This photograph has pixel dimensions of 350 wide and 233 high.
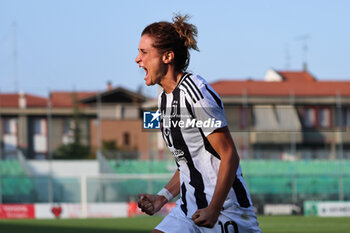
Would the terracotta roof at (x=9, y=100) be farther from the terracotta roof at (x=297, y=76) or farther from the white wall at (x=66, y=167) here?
the terracotta roof at (x=297, y=76)

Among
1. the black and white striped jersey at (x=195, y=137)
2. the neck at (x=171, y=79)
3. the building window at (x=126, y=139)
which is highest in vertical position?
the neck at (x=171, y=79)

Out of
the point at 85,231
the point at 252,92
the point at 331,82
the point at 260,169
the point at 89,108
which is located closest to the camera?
the point at 85,231

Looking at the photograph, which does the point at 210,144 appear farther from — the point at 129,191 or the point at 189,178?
the point at 129,191

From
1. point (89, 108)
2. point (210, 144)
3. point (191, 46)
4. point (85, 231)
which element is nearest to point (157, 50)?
point (191, 46)

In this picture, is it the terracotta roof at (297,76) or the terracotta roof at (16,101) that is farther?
the terracotta roof at (16,101)

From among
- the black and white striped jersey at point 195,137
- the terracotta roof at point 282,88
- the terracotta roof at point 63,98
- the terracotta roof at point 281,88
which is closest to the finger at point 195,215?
the black and white striped jersey at point 195,137

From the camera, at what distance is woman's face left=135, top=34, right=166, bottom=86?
15.4 feet

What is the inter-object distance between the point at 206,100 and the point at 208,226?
29.9 inches

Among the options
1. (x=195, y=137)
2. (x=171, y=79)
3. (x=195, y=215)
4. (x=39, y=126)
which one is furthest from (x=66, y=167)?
(x=195, y=215)

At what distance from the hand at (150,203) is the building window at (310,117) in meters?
54.1

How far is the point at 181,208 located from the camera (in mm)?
4934

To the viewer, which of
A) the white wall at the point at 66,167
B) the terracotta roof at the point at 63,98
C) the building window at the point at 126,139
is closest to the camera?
the white wall at the point at 66,167

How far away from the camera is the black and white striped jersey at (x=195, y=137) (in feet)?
14.8

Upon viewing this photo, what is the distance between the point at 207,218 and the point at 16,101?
72448 millimetres
